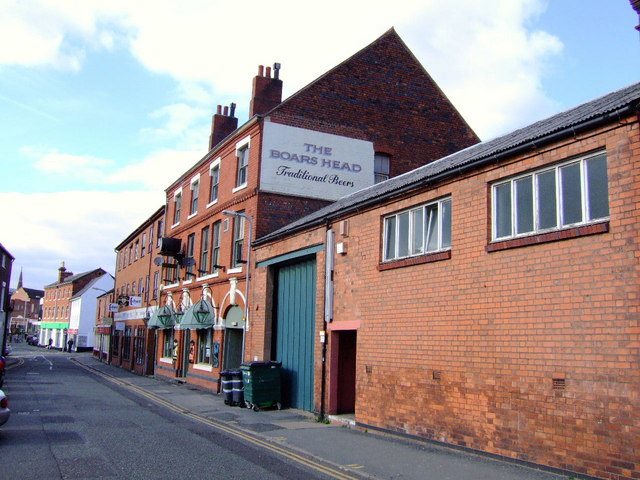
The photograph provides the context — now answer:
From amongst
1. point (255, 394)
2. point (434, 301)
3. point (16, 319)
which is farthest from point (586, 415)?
point (16, 319)

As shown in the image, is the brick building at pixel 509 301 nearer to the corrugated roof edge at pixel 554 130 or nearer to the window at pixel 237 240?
the corrugated roof edge at pixel 554 130

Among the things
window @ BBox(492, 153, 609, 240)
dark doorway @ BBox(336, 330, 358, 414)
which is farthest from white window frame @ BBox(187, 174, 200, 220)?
window @ BBox(492, 153, 609, 240)

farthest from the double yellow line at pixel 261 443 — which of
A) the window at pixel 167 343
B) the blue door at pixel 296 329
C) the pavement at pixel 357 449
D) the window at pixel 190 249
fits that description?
the window at pixel 167 343

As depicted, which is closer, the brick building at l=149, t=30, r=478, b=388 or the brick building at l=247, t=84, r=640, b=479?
the brick building at l=247, t=84, r=640, b=479

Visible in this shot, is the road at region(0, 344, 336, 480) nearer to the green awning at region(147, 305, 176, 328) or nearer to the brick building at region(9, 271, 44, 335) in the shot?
the green awning at region(147, 305, 176, 328)

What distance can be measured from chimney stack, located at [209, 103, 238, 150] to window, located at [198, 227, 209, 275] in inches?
211

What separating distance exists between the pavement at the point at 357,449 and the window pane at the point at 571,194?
11.5 ft

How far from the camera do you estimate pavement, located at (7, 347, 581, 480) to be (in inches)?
321

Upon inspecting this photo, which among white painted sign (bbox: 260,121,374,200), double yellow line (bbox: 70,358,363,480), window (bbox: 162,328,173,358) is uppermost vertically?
white painted sign (bbox: 260,121,374,200)

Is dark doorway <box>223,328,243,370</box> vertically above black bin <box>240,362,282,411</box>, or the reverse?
dark doorway <box>223,328,243,370</box>

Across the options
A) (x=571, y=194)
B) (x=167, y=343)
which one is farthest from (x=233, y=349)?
(x=571, y=194)

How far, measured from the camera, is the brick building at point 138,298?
3272cm

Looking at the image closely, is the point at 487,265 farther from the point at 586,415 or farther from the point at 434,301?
the point at 586,415

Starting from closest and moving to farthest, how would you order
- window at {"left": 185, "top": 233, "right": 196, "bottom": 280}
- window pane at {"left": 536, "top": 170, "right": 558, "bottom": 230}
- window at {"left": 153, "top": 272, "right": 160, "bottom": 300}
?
window pane at {"left": 536, "top": 170, "right": 558, "bottom": 230}, window at {"left": 185, "top": 233, "right": 196, "bottom": 280}, window at {"left": 153, "top": 272, "right": 160, "bottom": 300}
